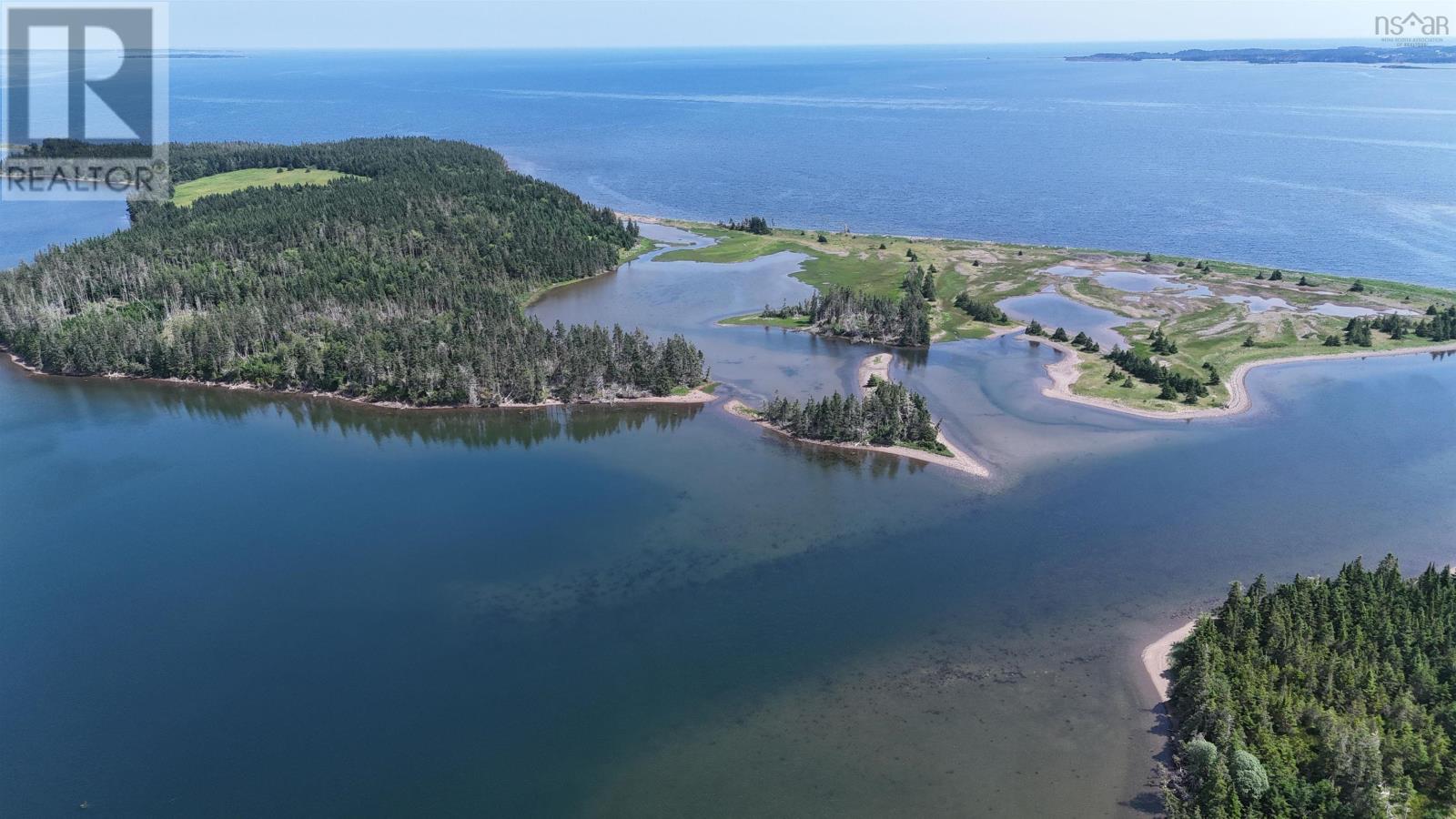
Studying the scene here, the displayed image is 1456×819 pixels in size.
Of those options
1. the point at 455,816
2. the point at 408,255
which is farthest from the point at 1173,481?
the point at 408,255

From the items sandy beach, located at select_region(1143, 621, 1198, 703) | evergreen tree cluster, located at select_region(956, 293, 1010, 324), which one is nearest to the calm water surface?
sandy beach, located at select_region(1143, 621, 1198, 703)

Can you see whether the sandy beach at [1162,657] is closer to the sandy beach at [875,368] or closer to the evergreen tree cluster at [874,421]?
the evergreen tree cluster at [874,421]

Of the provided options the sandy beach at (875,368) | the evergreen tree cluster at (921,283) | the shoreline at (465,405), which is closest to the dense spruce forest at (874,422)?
the sandy beach at (875,368)

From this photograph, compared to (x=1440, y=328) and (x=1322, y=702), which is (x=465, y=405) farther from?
(x=1440, y=328)

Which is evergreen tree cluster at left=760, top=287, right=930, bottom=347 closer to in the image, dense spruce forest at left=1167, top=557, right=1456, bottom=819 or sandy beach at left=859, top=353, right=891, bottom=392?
sandy beach at left=859, top=353, right=891, bottom=392

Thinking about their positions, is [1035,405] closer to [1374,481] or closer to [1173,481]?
[1173,481]
